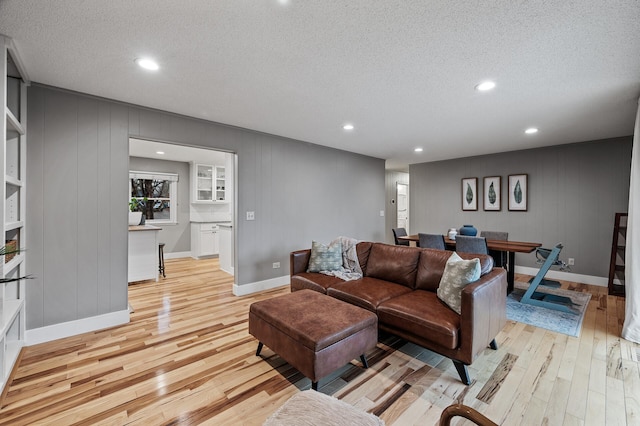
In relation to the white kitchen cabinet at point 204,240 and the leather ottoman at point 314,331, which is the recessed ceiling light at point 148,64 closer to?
the leather ottoman at point 314,331

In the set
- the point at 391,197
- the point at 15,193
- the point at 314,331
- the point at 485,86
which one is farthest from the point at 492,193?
the point at 15,193

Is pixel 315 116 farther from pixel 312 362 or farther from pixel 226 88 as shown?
pixel 312 362

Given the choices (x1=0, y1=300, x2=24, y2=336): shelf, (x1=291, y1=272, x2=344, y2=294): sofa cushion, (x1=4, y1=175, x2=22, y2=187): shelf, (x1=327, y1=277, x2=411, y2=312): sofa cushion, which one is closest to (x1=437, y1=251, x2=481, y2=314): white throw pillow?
(x1=327, y1=277, x2=411, y2=312): sofa cushion

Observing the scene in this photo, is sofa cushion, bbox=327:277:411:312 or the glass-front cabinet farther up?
the glass-front cabinet

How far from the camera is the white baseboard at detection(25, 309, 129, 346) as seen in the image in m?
2.64

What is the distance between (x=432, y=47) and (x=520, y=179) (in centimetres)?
465

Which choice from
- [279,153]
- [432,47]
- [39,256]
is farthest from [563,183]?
[39,256]

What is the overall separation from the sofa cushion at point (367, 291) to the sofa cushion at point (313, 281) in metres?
0.11

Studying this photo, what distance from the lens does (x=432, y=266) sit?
2.84 m

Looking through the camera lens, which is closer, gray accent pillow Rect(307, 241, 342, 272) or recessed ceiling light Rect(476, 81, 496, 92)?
recessed ceiling light Rect(476, 81, 496, 92)

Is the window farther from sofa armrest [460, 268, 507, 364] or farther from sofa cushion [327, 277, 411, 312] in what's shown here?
sofa armrest [460, 268, 507, 364]

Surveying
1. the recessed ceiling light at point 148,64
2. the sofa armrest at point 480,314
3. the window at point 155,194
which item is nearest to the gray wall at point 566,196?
the sofa armrest at point 480,314

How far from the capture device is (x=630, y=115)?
3406mm

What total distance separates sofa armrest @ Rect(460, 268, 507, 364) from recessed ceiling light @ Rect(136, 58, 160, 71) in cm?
300
